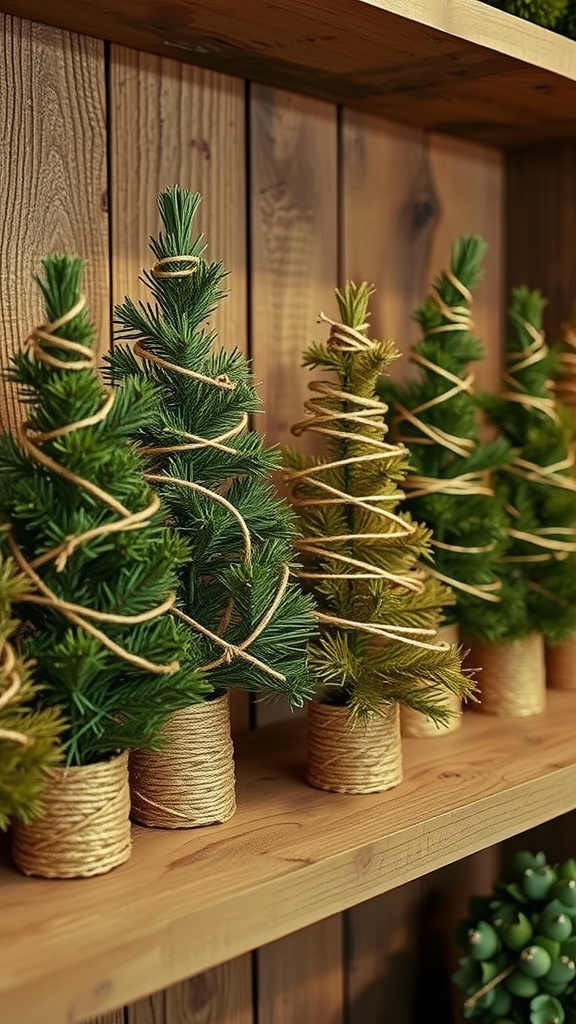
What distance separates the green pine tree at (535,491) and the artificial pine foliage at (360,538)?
181 mm

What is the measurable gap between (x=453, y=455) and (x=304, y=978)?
452 mm

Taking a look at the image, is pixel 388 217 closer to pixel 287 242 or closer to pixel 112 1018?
pixel 287 242

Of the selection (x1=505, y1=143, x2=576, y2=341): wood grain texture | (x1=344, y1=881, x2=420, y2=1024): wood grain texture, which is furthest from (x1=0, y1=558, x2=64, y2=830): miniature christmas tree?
(x1=505, y1=143, x2=576, y2=341): wood grain texture

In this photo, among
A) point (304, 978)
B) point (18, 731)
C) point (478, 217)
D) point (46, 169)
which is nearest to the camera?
point (18, 731)

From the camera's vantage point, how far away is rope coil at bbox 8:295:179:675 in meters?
0.57

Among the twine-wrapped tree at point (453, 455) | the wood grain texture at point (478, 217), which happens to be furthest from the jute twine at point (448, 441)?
the wood grain texture at point (478, 217)

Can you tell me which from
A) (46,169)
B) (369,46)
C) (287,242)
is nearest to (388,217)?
(287,242)

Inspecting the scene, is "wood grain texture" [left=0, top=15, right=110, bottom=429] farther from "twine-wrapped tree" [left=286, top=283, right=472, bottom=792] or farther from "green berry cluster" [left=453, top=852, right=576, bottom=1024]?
"green berry cluster" [left=453, top=852, right=576, bottom=1024]

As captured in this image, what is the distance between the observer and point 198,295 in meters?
0.66

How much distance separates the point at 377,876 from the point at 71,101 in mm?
524

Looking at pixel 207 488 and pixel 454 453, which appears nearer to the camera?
pixel 207 488

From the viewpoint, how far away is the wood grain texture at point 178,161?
80 cm

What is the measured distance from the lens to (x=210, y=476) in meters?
0.66

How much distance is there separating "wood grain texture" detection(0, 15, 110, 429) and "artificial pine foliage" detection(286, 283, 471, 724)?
7.0 inches
